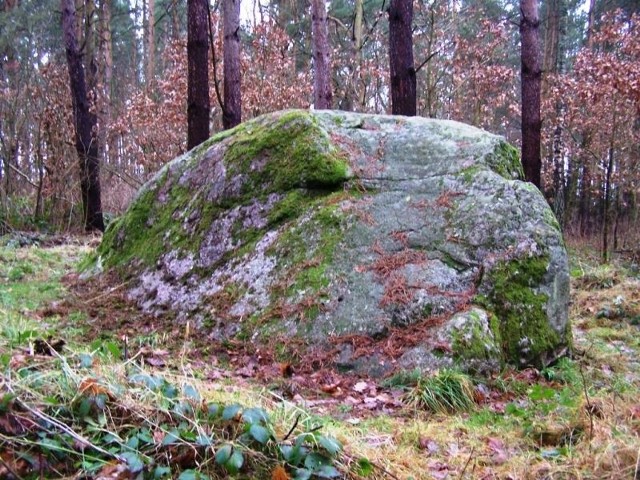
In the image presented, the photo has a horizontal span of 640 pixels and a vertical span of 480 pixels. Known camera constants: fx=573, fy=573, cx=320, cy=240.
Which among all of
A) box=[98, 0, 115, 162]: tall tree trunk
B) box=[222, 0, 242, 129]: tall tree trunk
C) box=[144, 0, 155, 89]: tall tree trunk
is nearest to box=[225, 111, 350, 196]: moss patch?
box=[222, 0, 242, 129]: tall tree trunk

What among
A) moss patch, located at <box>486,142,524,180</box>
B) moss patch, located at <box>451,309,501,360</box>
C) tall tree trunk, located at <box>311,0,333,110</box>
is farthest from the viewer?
tall tree trunk, located at <box>311,0,333,110</box>

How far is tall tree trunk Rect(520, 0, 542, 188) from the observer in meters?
10.0

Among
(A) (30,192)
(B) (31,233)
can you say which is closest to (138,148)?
(A) (30,192)

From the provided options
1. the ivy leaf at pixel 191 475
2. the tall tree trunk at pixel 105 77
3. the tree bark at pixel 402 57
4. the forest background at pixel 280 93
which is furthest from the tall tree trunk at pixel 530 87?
the tall tree trunk at pixel 105 77

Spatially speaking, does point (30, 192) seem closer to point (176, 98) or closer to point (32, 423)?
point (176, 98)

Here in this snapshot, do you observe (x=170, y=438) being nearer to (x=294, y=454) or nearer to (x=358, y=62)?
(x=294, y=454)

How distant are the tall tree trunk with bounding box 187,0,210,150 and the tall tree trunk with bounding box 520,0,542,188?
5.48 meters

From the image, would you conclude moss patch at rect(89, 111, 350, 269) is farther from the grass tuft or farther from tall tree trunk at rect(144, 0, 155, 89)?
tall tree trunk at rect(144, 0, 155, 89)

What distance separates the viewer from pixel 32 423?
6.73 ft

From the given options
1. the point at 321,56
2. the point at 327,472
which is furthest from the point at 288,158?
A: the point at 321,56

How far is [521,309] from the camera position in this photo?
15.0 ft

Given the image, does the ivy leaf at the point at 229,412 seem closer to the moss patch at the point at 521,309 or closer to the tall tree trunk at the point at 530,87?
the moss patch at the point at 521,309

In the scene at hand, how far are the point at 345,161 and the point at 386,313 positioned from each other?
1.78 meters

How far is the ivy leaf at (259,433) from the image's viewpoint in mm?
2141
